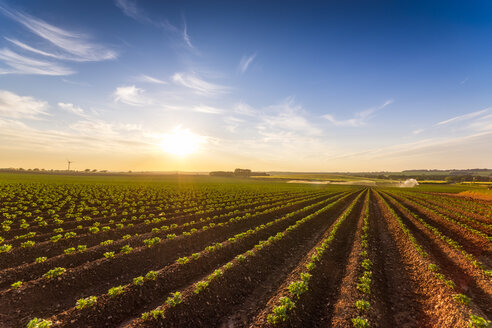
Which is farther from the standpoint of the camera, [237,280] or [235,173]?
[235,173]

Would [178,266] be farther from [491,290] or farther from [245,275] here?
[491,290]

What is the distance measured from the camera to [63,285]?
9.72 m

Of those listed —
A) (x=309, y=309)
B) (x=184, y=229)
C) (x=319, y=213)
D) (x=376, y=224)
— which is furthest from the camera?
(x=319, y=213)

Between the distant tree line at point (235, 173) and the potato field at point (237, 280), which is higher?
the distant tree line at point (235, 173)

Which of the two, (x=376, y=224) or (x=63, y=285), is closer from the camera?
(x=63, y=285)

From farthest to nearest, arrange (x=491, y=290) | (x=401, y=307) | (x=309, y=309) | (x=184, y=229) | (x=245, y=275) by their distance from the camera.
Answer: (x=184, y=229) < (x=245, y=275) < (x=491, y=290) < (x=401, y=307) < (x=309, y=309)

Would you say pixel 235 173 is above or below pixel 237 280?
above

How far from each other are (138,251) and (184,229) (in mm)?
5893

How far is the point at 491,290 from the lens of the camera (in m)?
10.4

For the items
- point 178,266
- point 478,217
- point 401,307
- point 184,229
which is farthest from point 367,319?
point 478,217

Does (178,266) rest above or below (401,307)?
above

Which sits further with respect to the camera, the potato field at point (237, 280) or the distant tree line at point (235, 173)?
the distant tree line at point (235, 173)

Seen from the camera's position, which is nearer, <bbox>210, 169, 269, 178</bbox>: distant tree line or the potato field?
the potato field

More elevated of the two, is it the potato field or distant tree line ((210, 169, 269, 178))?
distant tree line ((210, 169, 269, 178))
